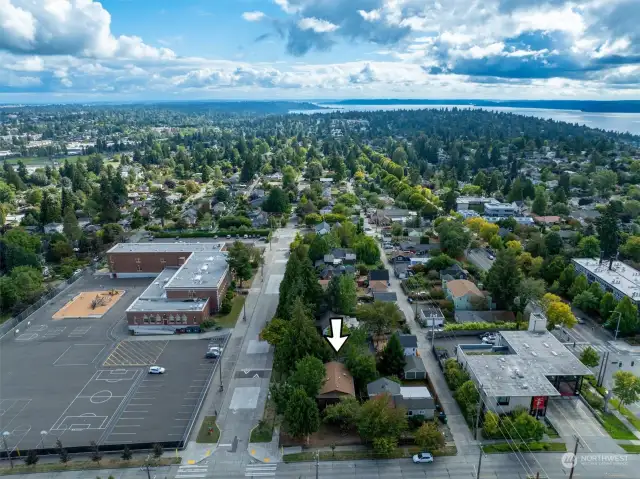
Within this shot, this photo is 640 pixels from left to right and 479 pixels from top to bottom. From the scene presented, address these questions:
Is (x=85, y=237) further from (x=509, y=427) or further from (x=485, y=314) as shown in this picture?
(x=509, y=427)

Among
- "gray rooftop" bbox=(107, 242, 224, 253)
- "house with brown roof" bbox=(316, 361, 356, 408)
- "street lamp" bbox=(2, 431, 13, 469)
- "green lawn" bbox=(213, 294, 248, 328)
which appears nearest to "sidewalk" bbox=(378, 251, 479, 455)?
"house with brown roof" bbox=(316, 361, 356, 408)

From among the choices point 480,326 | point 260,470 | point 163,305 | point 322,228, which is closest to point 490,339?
point 480,326

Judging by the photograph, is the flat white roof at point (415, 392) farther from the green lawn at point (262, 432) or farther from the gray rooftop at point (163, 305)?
the gray rooftop at point (163, 305)

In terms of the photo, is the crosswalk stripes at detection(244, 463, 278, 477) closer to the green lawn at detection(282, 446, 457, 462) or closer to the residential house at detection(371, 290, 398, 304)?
the green lawn at detection(282, 446, 457, 462)

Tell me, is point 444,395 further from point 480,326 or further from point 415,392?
point 480,326

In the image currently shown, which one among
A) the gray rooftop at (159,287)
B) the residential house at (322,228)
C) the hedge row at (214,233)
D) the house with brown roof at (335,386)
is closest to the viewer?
the house with brown roof at (335,386)

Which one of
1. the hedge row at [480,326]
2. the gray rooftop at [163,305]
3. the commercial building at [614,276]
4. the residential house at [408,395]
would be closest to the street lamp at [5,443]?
the gray rooftop at [163,305]

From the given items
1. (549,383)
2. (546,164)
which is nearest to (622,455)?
(549,383)
